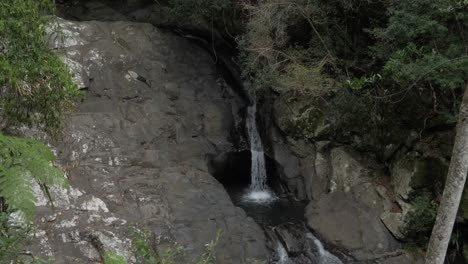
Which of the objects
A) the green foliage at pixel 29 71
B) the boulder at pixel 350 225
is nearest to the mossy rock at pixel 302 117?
the boulder at pixel 350 225

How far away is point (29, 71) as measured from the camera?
476 centimetres

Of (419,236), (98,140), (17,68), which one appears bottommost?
(419,236)

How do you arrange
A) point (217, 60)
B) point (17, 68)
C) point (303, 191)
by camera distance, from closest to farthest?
point (17, 68) → point (303, 191) → point (217, 60)

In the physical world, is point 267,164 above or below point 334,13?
below

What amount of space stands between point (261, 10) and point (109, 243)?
6.36m

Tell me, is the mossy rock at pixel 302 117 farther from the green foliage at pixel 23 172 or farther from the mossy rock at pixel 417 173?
the green foliage at pixel 23 172

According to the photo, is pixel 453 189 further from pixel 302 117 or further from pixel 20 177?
pixel 302 117

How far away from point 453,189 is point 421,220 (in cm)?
374

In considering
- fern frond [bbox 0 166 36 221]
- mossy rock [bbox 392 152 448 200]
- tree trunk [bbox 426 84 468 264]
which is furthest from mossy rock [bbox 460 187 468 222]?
fern frond [bbox 0 166 36 221]

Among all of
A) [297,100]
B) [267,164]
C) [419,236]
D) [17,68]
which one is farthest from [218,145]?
[17,68]

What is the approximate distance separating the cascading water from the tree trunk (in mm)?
6574

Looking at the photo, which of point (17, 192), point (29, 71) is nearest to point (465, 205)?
point (29, 71)

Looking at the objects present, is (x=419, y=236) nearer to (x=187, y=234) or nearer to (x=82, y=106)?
(x=187, y=234)

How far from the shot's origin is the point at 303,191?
11.9 meters
